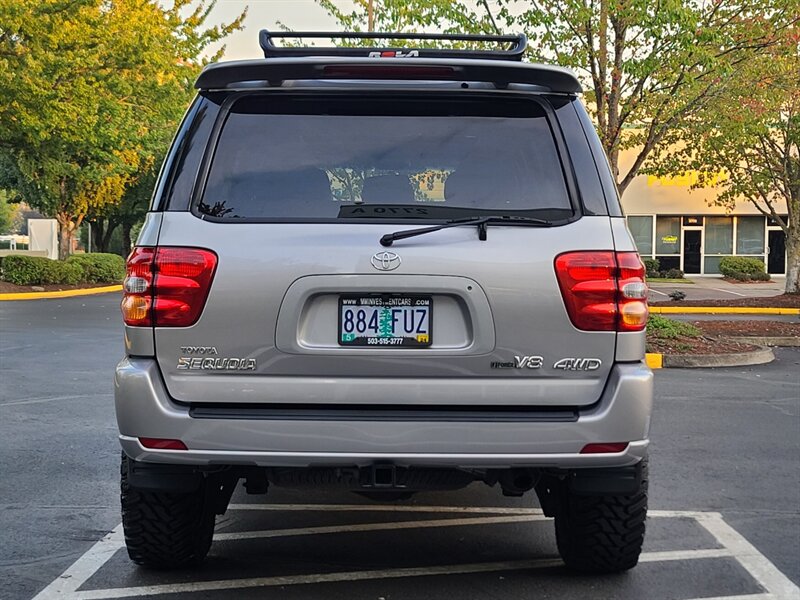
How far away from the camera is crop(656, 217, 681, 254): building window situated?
39219mm

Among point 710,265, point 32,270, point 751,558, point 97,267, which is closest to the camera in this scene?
point 751,558

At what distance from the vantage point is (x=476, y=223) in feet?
11.1

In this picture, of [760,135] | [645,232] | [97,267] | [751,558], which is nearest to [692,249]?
[645,232]

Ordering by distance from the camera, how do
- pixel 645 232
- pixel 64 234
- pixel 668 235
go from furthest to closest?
pixel 668 235 < pixel 645 232 < pixel 64 234

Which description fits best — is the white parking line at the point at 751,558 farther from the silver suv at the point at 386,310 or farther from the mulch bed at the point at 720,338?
the mulch bed at the point at 720,338

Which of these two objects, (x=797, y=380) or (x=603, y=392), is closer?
(x=603, y=392)

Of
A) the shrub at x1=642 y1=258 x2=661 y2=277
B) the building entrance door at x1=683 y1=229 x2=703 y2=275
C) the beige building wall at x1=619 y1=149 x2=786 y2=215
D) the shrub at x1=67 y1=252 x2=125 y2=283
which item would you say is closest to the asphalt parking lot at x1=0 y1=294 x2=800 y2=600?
the shrub at x1=67 y1=252 x2=125 y2=283

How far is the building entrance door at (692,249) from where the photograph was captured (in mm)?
39281

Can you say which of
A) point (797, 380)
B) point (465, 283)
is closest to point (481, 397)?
point (465, 283)

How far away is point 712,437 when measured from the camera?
7.22 m

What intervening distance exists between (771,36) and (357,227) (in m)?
11.8

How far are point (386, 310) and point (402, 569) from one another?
1434 mm

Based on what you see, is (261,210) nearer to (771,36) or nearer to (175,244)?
(175,244)

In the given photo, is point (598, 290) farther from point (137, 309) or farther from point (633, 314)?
point (137, 309)
